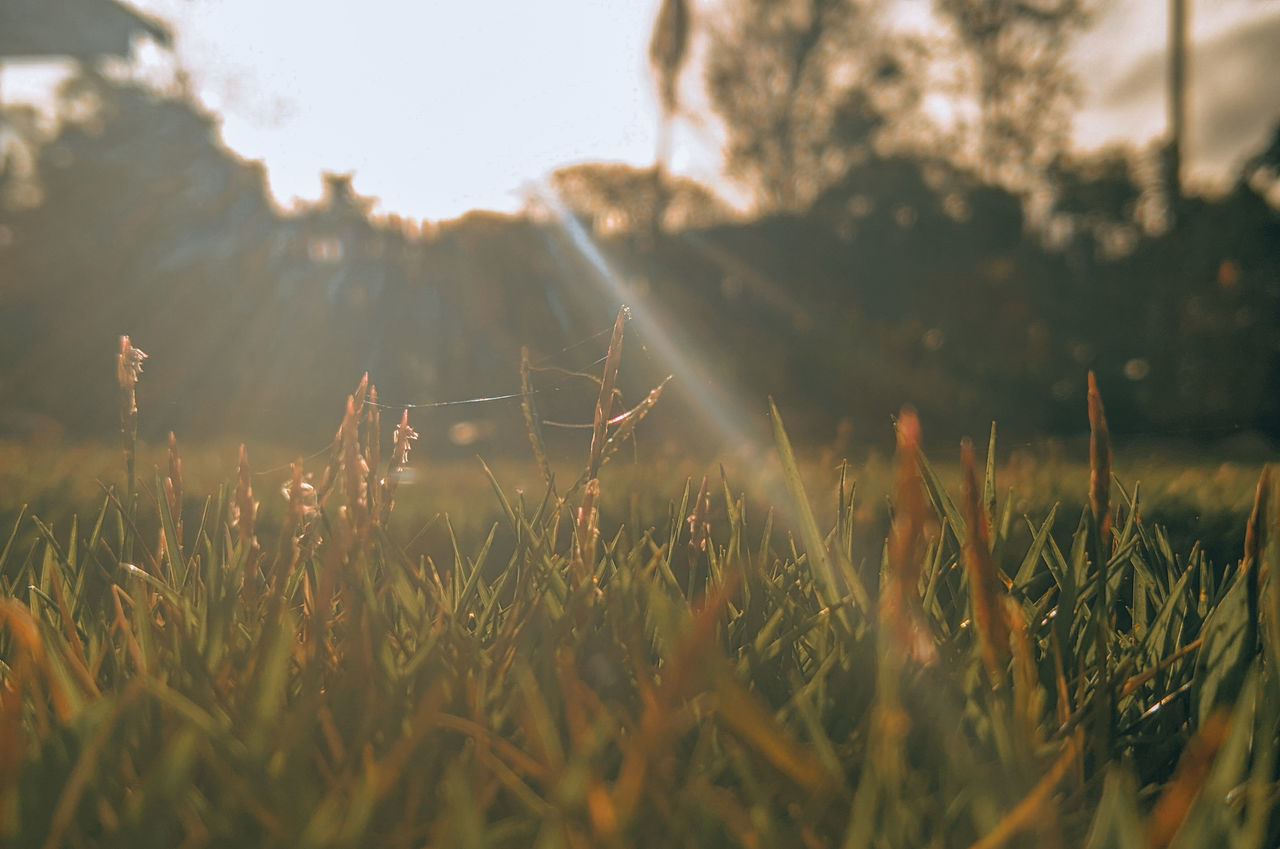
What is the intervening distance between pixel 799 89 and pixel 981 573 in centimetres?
2612

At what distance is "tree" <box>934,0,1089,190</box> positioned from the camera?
19.2 meters

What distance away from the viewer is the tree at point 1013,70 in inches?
758

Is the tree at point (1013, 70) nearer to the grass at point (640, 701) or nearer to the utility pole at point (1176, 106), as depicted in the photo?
the utility pole at point (1176, 106)

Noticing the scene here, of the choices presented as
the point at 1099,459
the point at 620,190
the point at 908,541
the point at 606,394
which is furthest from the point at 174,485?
the point at 620,190

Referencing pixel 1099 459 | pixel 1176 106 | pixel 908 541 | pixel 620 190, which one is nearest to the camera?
pixel 908 541

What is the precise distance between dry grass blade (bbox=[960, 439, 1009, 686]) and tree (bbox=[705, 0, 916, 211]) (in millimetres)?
22916

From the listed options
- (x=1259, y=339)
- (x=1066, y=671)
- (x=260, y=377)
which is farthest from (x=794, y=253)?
(x=1066, y=671)

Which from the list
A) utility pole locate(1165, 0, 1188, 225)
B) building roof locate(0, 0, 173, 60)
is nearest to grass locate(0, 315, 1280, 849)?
building roof locate(0, 0, 173, 60)

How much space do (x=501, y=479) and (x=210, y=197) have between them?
48.1 ft

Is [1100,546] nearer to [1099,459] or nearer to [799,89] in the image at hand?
[1099,459]

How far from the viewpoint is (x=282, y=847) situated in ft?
1.69

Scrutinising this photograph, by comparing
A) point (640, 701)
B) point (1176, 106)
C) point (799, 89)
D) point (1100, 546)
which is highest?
point (799, 89)

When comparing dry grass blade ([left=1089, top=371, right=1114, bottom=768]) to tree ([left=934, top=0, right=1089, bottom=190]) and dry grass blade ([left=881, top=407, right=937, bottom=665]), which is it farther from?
tree ([left=934, top=0, right=1089, bottom=190])

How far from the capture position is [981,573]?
65 centimetres
